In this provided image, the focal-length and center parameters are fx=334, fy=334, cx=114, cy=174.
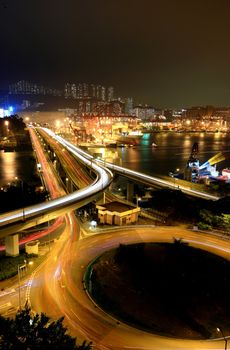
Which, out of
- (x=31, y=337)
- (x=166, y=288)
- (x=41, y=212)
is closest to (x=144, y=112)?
(x=41, y=212)

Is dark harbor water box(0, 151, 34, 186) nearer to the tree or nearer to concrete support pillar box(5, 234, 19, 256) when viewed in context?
concrete support pillar box(5, 234, 19, 256)

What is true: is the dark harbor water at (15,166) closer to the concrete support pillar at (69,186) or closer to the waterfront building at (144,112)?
the concrete support pillar at (69,186)

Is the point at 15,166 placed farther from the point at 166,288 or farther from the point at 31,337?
the point at 31,337

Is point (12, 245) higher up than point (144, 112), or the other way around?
point (144, 112)

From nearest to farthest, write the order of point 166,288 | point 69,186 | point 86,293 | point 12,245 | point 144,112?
1. point 86,293
2. point 166,288
3. point 12,245
4. point 69,186
5. point 144,112

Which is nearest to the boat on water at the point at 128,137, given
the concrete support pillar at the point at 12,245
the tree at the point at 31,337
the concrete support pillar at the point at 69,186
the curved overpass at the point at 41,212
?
the concrete support pillar at the point at 69,186

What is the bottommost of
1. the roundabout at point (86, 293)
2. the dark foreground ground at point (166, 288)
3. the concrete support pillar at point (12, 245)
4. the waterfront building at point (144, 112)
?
the dark foreground ground at point (166, 288)

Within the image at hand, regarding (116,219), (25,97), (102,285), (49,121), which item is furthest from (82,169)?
(25,97)

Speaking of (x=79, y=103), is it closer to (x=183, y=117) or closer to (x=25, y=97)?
(x=25, y=97)
